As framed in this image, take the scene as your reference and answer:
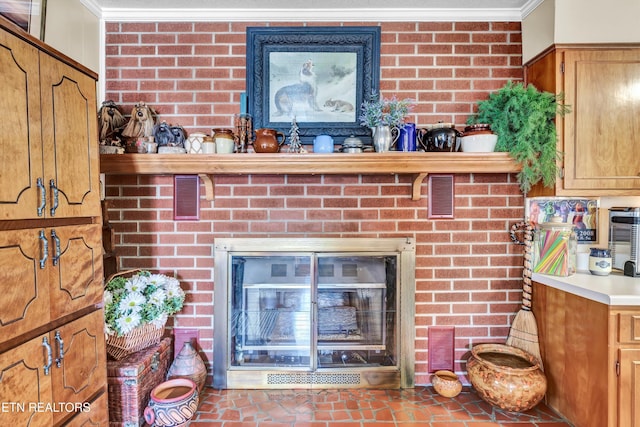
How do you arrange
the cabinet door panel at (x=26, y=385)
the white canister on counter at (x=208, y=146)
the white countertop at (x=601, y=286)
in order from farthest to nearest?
the white canister on counter at (x=208, y=146) → the white countertop at (x=601, y=286) → the cabinet door panel at (x=26, y=385)

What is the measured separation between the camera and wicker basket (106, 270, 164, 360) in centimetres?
175

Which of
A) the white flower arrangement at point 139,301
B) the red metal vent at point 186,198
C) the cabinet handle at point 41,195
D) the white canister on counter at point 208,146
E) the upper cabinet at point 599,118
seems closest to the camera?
the cabinet handle at point 41,195

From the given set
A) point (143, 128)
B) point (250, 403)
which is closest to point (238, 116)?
point (143, 128)

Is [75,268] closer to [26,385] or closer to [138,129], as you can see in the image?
[26,385]

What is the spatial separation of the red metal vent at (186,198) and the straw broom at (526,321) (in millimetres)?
2102

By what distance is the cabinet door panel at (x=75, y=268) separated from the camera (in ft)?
4.12

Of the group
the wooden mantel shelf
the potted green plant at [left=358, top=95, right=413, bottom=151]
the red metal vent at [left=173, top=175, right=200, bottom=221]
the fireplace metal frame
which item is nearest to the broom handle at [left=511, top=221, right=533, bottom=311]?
the wooden mantel shelf

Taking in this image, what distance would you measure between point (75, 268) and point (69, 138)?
523mm

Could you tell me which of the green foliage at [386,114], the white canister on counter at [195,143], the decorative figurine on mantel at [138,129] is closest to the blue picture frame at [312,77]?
the green foliage at [386,114]

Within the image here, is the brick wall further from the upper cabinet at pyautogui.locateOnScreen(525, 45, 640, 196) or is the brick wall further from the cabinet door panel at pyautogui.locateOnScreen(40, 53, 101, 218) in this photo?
the cabinet door panel at pyautogui.locateOnScreen(40, 53, 101, 218)

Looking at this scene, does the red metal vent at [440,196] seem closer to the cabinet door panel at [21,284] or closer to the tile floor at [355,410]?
the tile floor at [355,410]

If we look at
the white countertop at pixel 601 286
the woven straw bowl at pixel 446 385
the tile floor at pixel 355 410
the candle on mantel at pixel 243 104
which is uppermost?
the candle on mantel at pixel 243 104

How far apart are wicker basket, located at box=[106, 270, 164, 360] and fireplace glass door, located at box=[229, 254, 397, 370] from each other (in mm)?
481

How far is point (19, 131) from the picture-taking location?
111cm
